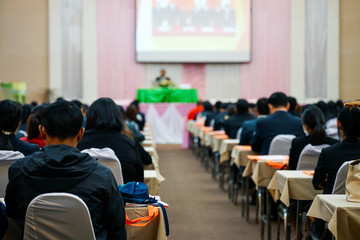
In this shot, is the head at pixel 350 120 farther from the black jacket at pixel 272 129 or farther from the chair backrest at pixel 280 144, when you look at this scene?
the black jacket at pixel 272 129

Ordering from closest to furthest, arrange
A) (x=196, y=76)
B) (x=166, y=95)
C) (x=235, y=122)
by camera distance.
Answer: (x=235, y=122) < (x=166, y=95) < (x=196, y=76)

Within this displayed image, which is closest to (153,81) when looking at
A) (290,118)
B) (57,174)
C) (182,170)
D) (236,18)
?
(236,18)

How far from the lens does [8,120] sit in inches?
136

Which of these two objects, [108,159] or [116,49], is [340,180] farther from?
[116,49]

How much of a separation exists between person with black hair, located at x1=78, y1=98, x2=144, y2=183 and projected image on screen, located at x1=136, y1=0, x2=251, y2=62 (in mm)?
13466

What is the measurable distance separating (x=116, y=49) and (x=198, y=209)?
455 inches

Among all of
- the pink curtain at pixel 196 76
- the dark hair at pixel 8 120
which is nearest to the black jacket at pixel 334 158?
the dark hair at pixel 8 120

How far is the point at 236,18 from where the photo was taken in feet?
55.4

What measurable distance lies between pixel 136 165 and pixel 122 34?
14.0 m

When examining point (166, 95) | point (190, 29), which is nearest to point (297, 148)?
point (166, 95)

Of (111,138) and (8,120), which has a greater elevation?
(8,120)

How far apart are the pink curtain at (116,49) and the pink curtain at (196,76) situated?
1454mm

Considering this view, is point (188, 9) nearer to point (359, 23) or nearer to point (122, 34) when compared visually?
point (122, 34)

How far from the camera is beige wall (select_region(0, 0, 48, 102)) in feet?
52.8
